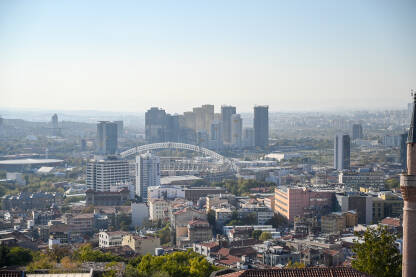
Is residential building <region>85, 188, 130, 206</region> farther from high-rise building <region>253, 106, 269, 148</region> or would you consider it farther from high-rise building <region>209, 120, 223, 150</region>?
high-rise building <region>253, 106, 269, 148</region>

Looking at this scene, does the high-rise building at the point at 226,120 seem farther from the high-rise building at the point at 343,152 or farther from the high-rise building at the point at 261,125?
the high-rise building at the point at 343,152

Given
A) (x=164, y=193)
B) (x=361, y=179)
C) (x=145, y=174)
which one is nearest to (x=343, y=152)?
(x=361, y=179)

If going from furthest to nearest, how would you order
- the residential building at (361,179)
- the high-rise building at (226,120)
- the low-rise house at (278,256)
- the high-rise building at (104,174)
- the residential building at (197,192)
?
1. the high-rise building at (226,120)
2. the high-rise building at (104,174)
3. the residential building at (361,179)
4. the residential building at (197,192)
5. the low-rise house at (278,256)

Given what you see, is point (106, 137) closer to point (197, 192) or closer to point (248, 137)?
point (248, 137)

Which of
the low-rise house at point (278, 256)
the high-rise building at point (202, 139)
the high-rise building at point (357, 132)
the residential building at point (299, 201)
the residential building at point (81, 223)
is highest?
the high-rise building at point (357, 132)

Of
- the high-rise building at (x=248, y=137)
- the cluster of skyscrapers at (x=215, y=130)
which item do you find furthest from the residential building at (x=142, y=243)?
the high-rise building at (x=248, y=137)

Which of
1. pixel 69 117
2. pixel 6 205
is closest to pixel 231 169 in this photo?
pixel 6 205

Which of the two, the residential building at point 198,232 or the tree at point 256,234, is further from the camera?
the tree at point 256,234
